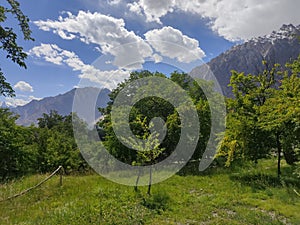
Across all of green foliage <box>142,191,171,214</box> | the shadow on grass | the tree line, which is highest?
the tree line

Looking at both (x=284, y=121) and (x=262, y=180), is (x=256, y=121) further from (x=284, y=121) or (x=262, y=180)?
(x=262, y=180)

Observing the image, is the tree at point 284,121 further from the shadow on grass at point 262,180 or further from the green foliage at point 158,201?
the green foliage at point 158,201

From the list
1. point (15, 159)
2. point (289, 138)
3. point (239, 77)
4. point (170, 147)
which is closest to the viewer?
point (289, 138)

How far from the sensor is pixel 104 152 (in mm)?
17219

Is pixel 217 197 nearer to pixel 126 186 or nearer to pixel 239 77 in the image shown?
pixel 126 186

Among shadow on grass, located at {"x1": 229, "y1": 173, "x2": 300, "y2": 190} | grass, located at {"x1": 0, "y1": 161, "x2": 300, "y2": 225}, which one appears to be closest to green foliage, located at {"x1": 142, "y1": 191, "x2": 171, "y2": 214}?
grass, located at {"x1": 0, "y1": 161, "x2": 300, "y2": 225}

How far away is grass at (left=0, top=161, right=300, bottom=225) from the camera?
7.23 meters

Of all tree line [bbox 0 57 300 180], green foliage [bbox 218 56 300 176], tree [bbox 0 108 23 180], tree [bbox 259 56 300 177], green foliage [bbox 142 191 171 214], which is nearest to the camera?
green foliage [bbox 142 191 171 214]

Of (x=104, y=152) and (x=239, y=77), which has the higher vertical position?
(x=239, y=77)

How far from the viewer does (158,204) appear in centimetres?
875

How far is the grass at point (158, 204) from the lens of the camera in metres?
7.23

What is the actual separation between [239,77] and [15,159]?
602 inches

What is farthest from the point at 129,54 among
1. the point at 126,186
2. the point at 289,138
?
the point at 289,138

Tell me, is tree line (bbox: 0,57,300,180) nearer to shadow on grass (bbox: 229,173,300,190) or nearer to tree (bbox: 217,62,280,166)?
tree (bbox: 217,62,280,166)
